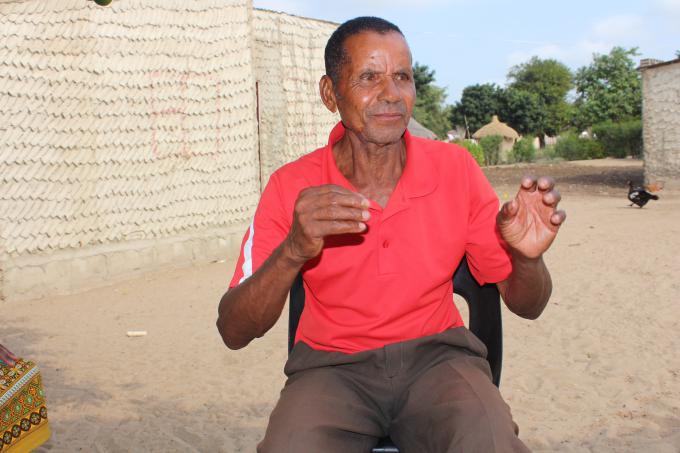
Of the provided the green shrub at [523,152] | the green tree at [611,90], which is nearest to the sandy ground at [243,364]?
the green shrub at [523,152]

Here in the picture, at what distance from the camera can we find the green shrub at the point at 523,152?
3625cm

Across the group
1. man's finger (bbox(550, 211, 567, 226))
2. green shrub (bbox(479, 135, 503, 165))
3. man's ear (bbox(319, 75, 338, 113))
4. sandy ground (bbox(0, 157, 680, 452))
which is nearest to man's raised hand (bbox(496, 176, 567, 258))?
man's finger (bbox(550, 211, 567, 226))

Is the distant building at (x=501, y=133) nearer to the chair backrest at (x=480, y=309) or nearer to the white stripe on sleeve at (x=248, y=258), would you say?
the chair backrest at (x=480, y=309)

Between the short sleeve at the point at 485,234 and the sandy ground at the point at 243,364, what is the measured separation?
1567 millimetres

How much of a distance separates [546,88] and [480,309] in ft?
201

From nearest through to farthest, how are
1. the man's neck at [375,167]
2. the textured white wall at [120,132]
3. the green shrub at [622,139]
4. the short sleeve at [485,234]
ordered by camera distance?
the short sleeve at [485,234] < the man's neck at [375,167] < the textured white wall at [120,132] < the green shrub at [622,139]

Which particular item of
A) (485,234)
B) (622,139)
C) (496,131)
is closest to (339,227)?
(485,234)

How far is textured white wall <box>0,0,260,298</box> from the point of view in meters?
6.55

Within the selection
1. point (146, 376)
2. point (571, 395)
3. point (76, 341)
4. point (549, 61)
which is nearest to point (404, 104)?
point (571, 395)

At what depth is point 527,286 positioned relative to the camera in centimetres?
A: 211

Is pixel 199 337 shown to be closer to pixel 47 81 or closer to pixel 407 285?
pixel 47 81

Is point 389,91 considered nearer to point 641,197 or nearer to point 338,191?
point 338,191

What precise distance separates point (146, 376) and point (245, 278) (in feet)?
9.58

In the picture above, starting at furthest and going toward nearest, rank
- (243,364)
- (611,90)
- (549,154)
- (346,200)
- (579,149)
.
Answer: (611,90) < (549,154) < (579,149) < (243,364) < (346,200)
